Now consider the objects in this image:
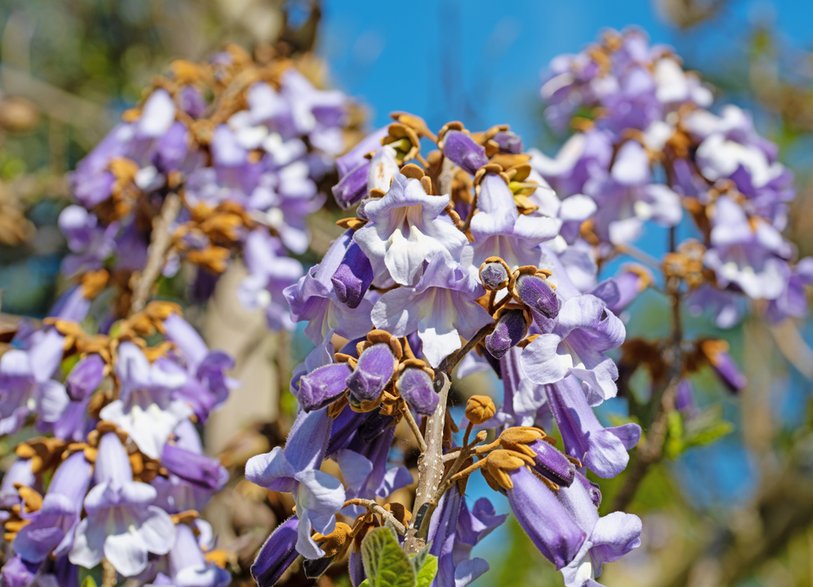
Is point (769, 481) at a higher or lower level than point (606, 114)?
lower

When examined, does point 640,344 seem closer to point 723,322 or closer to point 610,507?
point 723,322

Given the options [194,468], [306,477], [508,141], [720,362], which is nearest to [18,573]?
[194,468]

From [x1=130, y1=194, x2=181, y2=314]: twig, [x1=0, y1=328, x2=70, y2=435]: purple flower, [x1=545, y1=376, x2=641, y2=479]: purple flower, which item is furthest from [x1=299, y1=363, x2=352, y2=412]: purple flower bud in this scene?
[x1=130, y1=194, x2=181, y2=314]: twig

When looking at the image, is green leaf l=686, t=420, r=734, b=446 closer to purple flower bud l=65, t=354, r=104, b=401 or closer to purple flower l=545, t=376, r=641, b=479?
purple flower l=545, t=376, r=641, b=479

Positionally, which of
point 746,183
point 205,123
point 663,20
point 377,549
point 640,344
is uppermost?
point 663,20

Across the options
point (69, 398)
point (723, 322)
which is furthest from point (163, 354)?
point (723, 322)

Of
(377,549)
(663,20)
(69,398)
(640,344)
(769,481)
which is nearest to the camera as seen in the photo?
(377,549)

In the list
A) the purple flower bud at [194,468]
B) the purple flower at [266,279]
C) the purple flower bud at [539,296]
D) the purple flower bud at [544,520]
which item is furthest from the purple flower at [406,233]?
the purple flower at [266,279]

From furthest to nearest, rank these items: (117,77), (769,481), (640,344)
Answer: (117,77) → (769,481) → (640,344)
